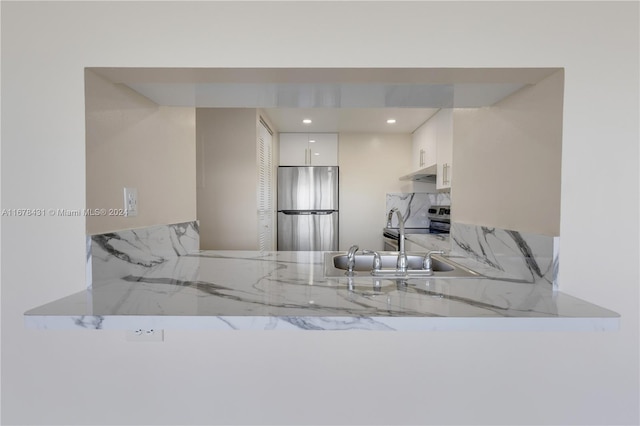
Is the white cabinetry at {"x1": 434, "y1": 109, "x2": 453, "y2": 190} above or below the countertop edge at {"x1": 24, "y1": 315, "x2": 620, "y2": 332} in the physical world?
above

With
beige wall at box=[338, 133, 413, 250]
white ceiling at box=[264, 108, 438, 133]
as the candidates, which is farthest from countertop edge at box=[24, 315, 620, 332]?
beige wall at box=[338, 133, 413, 250]

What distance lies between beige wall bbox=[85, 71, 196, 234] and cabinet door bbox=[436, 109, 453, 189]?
2.04m

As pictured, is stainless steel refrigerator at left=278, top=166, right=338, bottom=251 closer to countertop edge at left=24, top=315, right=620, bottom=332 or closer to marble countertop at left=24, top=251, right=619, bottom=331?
marble countertop at left=24, top=251, right=619, bottom=331

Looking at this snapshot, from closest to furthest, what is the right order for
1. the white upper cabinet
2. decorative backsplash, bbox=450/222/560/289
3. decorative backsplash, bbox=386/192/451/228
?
decorative backsplash, bbox=450/222/560/289, the white upper cabinet, decorative backsplash, bbox=386/192/451/228

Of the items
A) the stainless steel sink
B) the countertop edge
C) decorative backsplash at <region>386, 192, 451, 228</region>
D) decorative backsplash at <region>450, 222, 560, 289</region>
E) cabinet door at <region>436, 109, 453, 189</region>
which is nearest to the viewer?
the countertop edge

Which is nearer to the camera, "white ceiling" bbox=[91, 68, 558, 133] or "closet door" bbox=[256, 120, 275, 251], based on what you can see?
"white ceiling" bbox=[91, 68, 558, 133]

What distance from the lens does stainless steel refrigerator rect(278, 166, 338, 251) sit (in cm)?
441

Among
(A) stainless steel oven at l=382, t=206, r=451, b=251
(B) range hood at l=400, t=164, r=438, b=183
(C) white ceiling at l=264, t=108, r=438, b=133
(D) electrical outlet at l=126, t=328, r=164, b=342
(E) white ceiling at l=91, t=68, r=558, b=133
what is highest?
(C) white ceiling at l=264, t=108, r=438, b=133

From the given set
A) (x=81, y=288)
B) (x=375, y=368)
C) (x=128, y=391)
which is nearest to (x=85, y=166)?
(x=81, y=288)

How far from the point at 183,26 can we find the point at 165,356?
1.06 m

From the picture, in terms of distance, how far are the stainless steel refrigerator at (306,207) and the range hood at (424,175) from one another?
37.9 inches

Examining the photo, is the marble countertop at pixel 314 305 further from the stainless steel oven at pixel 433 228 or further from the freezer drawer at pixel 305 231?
the freezer drawer at pixel 305 231

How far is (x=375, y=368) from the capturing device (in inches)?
46.3

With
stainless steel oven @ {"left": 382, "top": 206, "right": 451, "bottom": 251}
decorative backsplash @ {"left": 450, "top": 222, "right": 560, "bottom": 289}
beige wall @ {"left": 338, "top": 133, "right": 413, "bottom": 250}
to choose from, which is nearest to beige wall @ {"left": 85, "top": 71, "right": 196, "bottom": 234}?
decorative backsplash @ {"left": 450, "top": 222, "right": 560, "bottom": 289}
